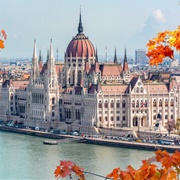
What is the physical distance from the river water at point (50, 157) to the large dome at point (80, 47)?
7.71m

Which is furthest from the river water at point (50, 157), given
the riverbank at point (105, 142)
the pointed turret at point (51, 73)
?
the pointed turret at point (51, 73)

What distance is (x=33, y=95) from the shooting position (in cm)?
4516

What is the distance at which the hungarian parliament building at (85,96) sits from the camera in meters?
40.0

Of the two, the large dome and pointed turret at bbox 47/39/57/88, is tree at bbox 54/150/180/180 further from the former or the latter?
the large dome

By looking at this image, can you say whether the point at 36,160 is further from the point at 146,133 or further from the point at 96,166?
the point at 146,133

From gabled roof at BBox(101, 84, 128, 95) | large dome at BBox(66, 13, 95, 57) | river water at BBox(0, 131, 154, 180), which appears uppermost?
large dome at BBox(66, 13, 95, 57)

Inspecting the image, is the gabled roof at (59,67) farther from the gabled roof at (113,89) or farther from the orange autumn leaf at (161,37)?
the orange autumn leaf at (161,37)

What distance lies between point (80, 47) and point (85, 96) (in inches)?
Answer: 199

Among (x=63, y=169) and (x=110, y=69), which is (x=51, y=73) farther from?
(x=63, y=169)

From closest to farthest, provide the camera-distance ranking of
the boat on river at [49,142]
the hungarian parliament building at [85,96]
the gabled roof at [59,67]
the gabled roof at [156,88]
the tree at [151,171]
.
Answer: the tree at [151,171], the boat on river at [49,142], the hungarian parliament building at [85,96], the gabled roof at [156,88], the gabled roof at [59,67]

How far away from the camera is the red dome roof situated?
45.2 m

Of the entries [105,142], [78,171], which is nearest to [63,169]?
[78,171]

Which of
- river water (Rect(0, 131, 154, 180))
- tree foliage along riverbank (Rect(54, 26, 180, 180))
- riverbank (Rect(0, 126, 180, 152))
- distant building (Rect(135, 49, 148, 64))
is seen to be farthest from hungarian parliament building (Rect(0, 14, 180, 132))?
distant building (Rect(135, 49, 148, 64))

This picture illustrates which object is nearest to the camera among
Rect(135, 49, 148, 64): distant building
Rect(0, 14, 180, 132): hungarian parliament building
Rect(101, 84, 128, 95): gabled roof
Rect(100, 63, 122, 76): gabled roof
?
Rect(101, 84, 128, 95): gabled roof
